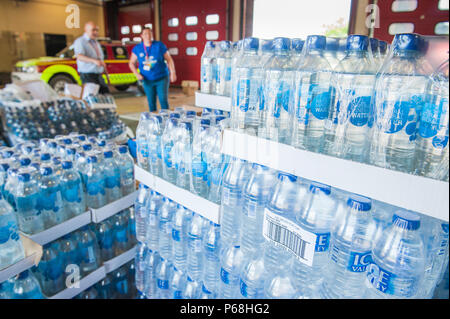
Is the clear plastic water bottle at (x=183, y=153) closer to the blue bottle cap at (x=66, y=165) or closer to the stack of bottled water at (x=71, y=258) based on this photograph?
the blue bottle cap at (x=66, y=165)

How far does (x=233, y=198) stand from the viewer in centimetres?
120

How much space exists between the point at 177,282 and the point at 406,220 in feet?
4.43

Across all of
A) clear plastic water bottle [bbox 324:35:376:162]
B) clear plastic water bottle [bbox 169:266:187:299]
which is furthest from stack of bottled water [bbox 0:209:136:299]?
clear plastic water bottle [bbox 324:35:376:162]

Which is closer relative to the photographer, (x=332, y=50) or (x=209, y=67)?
(x=332, y=50)

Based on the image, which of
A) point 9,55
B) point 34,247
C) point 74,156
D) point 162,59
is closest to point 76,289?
point 34,247

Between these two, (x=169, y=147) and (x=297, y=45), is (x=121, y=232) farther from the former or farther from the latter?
(x=297, y=45)

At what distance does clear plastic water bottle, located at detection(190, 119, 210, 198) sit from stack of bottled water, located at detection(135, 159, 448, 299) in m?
0.16

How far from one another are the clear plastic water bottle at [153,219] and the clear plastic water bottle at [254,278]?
702 mm

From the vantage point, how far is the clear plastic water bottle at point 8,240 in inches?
51.3

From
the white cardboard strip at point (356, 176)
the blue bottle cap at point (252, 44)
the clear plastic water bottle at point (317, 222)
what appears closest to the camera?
the white cardboard strip at point (356, 176)

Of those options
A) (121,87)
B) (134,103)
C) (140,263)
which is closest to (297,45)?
(140,263)

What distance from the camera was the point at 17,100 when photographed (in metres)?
3.91

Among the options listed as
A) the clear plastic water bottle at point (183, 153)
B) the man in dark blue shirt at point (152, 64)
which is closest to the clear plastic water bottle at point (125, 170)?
the clear plastic water bottle at point (183, 153)
